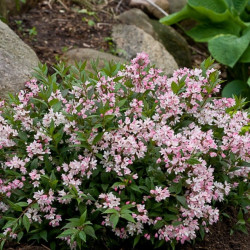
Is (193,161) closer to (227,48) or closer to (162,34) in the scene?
(227,48)

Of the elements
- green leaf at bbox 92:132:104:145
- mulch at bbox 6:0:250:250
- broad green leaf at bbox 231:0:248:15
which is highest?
green leaf at bbox 92:132:104:145

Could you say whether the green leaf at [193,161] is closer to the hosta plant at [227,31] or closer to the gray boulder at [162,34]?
the hosta plant at [227,31]

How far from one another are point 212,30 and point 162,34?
2.22ft

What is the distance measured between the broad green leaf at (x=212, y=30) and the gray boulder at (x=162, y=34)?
0.24 metres

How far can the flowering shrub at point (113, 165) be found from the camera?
2.10 meters

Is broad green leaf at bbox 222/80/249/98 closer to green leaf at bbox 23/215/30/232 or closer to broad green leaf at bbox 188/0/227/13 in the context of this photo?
broad green leaf at bbox 188/0/227/13

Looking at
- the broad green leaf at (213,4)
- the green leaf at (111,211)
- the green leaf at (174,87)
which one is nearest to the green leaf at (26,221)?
the green leaf at (111,211)

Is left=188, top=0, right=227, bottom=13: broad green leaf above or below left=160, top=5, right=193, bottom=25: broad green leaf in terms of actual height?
above

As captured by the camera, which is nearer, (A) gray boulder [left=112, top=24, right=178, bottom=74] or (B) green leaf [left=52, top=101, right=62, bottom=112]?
(B) green leaf [left=52, top=101, right=62, bottom=112]

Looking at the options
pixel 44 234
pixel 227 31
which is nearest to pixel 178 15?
pixel 227 31

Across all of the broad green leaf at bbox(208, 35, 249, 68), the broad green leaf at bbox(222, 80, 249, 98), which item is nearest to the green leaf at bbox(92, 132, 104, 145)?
the broad green leaf at bbox(208, 35, 249, 68)

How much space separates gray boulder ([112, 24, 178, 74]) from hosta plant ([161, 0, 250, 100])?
18.8 inches

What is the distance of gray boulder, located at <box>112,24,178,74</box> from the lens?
488 centimetres

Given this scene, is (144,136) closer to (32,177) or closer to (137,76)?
(137,76)
